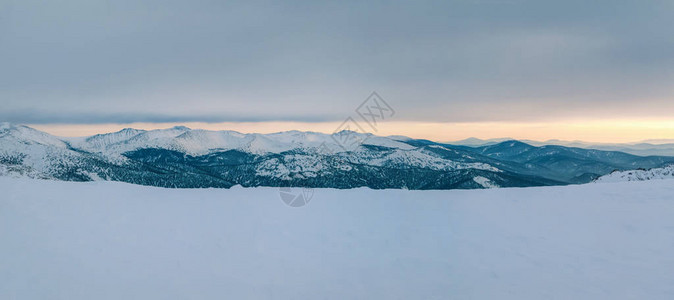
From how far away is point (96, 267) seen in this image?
10.3 metres

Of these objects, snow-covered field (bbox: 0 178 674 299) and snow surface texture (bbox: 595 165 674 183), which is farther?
snow surface texture (bbox: 595 165 674 183)

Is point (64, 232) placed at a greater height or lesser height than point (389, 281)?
greater

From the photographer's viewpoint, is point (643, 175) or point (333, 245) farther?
point (643, 175)

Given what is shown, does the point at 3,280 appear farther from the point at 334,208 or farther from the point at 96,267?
the point at 334,208

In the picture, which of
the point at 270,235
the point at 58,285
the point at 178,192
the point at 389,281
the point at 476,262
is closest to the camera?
the point at 58,285

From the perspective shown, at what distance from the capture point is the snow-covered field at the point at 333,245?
949 cm

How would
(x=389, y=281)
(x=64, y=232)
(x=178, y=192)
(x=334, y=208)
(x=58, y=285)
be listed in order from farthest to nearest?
(x=178, y=192)
(x=334, y=208)
(x=64, y=232)
(x=389, y=281)
(x=58, y=285)

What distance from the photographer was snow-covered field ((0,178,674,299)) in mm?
9492

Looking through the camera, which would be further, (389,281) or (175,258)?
(175,258)

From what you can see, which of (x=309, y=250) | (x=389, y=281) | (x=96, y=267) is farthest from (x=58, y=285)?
(x=389, y=281)

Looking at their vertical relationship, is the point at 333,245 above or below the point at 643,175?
below

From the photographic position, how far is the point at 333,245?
41.6 ft

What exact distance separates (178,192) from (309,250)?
30.3ft

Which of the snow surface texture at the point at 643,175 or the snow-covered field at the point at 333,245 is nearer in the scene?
the snow-covered field at the point at 333,245
